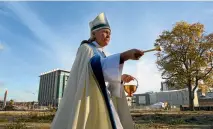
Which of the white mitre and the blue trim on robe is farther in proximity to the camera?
the white mitre

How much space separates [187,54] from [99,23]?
80.6 feet

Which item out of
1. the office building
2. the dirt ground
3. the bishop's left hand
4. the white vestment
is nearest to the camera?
the white vestment

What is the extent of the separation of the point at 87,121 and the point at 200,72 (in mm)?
26368

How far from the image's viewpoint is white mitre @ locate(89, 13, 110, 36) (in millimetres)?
2539

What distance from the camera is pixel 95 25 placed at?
260 centimetres

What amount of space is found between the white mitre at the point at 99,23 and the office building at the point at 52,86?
9949cm

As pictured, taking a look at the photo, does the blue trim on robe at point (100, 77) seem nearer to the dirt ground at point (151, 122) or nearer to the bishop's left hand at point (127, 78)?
the bishop's left hand at point (127, 78)

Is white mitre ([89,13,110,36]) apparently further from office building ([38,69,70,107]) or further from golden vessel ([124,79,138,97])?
office building ([38,69,70,107])

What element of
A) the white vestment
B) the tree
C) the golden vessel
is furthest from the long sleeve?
the tree

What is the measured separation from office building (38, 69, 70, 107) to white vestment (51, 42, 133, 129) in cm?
9983

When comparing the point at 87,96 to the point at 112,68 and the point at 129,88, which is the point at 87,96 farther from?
the point at 129,88

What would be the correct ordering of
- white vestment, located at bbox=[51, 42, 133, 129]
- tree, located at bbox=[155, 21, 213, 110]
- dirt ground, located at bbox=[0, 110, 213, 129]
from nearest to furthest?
white vestment, located at bbox=[51, 42, 133, 129], dirt ground, located at bbox=[0, 110, 213, 129], tree, located at bbox=[155, 21, 213, 110]

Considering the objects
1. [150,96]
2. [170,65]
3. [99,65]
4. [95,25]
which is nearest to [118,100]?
[99,65]

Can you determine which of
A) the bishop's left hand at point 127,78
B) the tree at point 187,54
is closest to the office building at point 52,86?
the tree at point 187,54
